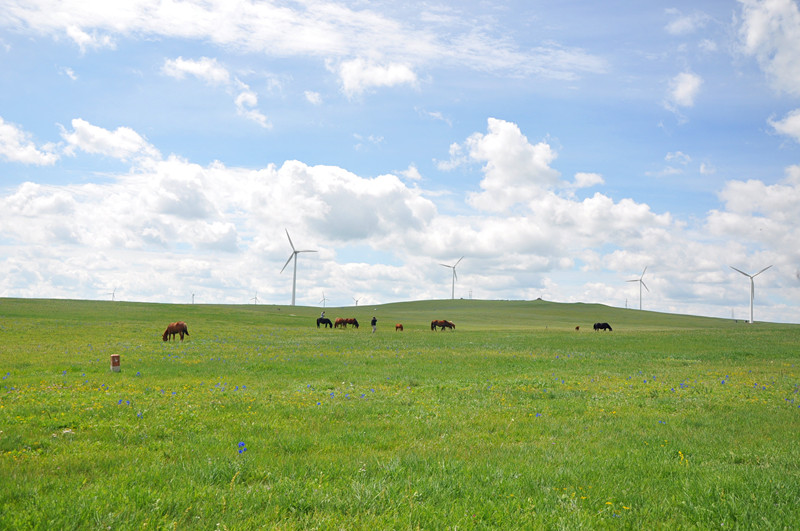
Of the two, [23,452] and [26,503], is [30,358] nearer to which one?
[23,452]

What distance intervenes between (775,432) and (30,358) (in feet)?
104

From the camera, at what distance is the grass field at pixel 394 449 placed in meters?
6.98

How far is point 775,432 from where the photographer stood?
12.3 m

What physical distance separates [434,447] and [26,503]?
679cm

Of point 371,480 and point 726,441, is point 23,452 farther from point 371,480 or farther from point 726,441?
point 726,441

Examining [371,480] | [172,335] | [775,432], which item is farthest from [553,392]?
[172,335]

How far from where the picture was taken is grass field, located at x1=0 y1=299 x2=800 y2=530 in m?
6.98

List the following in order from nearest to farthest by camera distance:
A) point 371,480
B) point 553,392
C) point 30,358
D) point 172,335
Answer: point 371,480 < point 553,392 < point 30,358 < point 172,335

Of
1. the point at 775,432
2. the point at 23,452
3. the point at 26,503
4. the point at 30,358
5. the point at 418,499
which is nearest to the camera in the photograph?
the point at 26,503

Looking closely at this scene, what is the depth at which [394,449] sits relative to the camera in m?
10.4

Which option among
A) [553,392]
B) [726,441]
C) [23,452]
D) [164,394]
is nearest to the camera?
[23,452]

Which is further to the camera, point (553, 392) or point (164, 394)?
point (553, 392)

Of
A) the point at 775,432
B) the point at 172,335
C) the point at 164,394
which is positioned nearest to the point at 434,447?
the point at 775,432

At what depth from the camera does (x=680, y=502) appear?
7633mm
